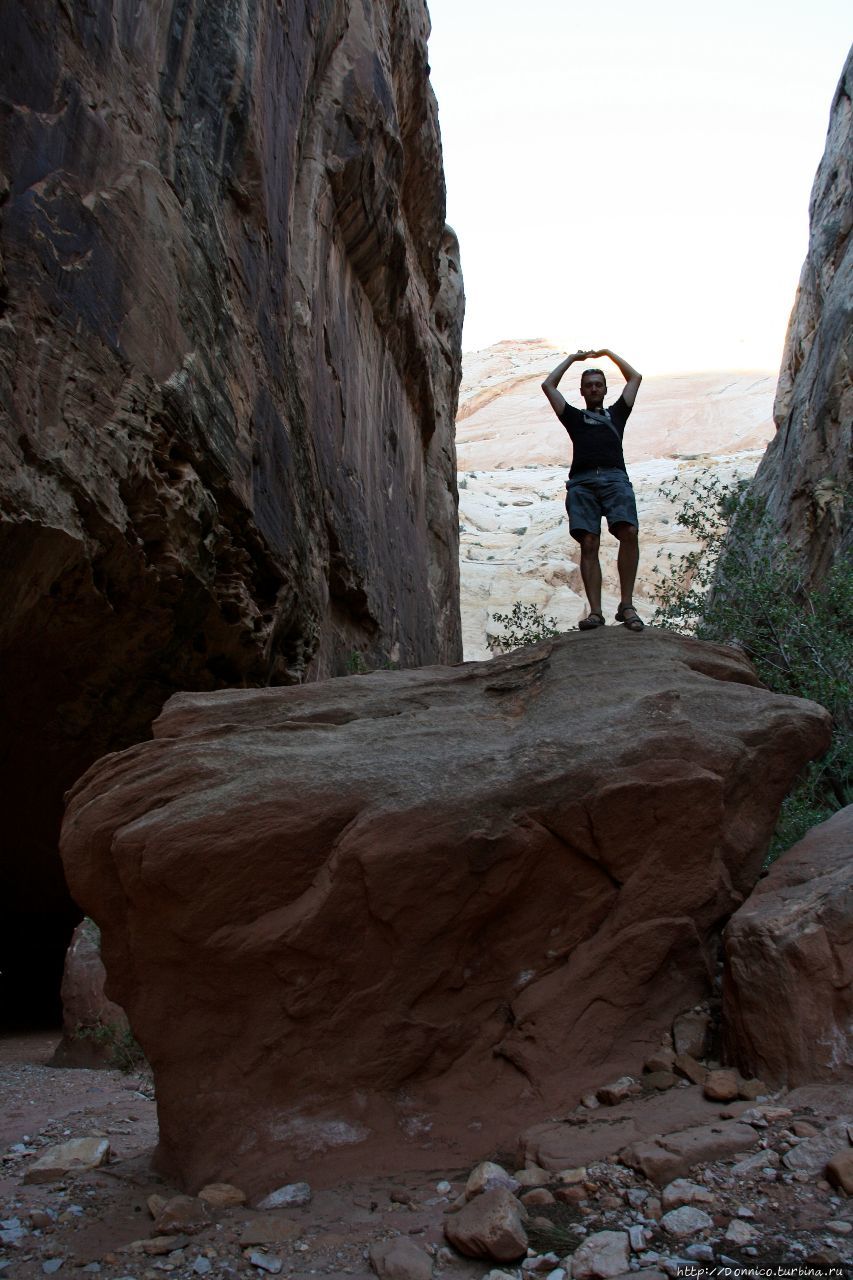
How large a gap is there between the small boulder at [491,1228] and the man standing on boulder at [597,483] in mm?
4181

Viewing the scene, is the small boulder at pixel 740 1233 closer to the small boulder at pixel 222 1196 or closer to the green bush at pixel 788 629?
the small boulder at pixel 222 1196

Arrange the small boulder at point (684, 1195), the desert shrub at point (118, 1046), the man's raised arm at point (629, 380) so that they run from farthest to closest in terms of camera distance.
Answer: the desert shrub at point (118, 1046), the man's raised arm at point (629, 380), the small boulder at point (684, 1195)

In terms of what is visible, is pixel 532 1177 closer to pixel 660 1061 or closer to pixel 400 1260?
pixel 400 1260

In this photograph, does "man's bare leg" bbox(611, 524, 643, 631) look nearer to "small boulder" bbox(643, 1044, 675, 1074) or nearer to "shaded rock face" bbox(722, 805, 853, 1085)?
"shaded rock face" bbox(722, 805, 853, 1085)

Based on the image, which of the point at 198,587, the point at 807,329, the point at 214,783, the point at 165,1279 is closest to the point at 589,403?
the point at 198,587

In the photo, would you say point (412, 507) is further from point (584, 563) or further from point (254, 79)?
point (584, 563)

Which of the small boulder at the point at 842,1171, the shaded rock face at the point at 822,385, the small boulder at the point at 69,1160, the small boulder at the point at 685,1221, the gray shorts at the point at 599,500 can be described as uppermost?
the shaded rock face at the point at 822,385

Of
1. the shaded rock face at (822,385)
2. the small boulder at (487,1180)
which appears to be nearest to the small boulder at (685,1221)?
the small boulder at (487,1180)

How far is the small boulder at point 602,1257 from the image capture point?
10.5ft

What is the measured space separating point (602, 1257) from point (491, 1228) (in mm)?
375

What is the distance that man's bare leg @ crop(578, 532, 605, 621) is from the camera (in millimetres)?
7109

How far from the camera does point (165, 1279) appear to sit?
3490 mm

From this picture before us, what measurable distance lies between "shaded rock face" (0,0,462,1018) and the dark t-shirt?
9.14ft

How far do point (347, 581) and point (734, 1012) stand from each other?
9.15 m
